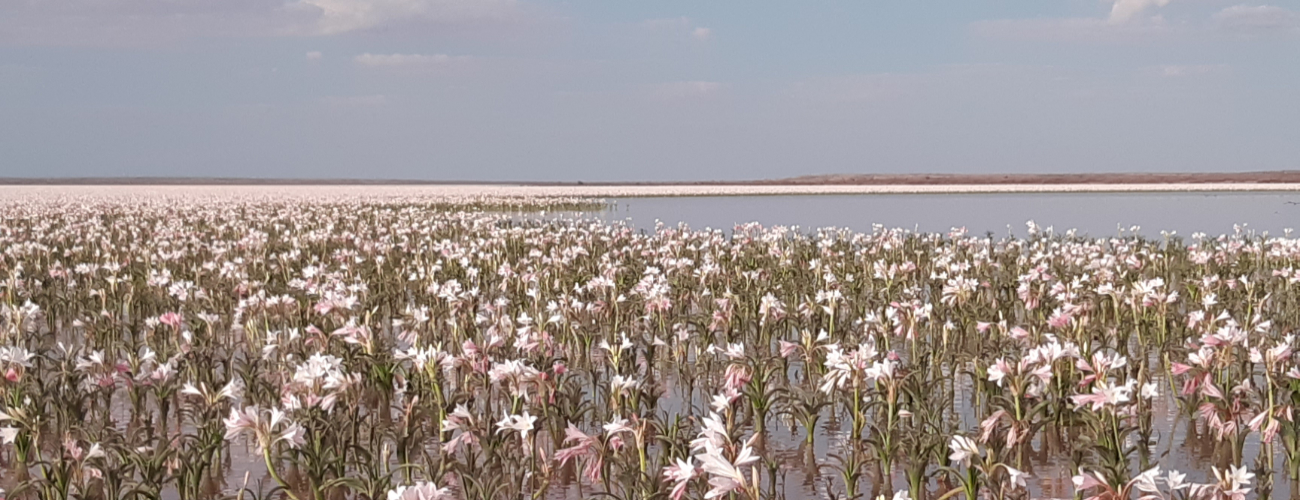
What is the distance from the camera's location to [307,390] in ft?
21.1

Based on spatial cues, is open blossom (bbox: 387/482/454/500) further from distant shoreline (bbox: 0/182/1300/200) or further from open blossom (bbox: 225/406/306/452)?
distant shoreline (bbox: 0/182/1300/200)

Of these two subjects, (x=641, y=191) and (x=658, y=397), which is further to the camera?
(x=641, y=191)

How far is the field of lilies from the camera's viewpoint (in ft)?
17.6

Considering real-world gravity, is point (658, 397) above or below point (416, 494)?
below

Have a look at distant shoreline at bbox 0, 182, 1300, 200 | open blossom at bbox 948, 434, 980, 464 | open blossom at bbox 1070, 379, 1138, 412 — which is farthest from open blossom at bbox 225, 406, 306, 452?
distant shoreline at bbox 0, 182, 1300, 200

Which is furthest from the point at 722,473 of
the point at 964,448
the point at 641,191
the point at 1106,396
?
the point at 641,191

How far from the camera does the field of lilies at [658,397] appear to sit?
17.6 ft

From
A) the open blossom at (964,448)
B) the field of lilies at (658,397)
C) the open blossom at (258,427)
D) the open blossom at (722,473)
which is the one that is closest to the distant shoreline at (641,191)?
the field of lilies at (658,397)

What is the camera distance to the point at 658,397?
7293 millimetres

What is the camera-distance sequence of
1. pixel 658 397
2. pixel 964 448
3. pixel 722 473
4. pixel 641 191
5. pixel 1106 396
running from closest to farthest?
pixel 722 473 → pixel 964 448 → pixel 1106 396 → pixel 658 397 → pixel 641 191

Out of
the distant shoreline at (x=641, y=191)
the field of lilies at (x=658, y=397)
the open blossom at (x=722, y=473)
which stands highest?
the open blossom at (x=722, y=473)

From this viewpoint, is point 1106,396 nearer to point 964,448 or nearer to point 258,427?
point 964,448

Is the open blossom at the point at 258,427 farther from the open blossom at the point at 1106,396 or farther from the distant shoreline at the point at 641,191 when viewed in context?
the distant shoreline at the point at 641,191

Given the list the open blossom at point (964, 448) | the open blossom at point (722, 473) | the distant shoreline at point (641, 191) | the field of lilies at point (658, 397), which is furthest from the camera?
the distant shoreline at point (641, 191)
